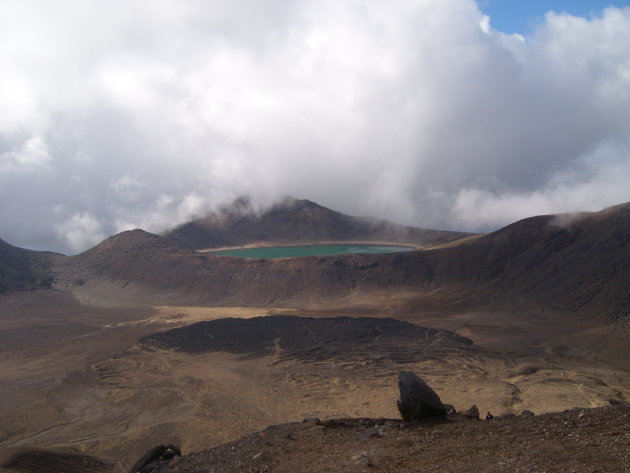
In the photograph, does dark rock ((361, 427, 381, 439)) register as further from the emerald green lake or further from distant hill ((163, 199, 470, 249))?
distant hill ((163, 199, 470, 249))

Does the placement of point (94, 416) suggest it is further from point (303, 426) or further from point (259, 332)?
point (259, 332)

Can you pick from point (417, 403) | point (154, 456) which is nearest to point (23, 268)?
point (154, 456)

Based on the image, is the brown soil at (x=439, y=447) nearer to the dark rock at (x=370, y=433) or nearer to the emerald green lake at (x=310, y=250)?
the dark rock at (x=370, y=433)

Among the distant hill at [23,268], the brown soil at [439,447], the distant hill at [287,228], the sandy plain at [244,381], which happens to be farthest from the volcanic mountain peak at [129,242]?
the brown soil at [439,447]

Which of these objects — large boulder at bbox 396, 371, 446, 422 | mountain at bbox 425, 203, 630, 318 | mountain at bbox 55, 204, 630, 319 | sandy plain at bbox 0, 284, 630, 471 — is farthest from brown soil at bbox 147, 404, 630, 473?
mountain at bbox 55, 204, 630, 319

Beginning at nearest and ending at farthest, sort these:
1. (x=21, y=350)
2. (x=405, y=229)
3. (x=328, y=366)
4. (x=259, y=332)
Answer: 1. (x=328, y=366)
2. (x=21, y=350)
3. (x=259, y=332)
4. (x=405, y=229)

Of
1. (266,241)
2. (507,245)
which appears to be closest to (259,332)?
(507,245)

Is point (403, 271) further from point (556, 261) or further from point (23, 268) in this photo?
point (23, 268)

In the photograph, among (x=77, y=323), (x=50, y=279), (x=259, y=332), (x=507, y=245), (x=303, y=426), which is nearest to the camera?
(x=303, y=426)
